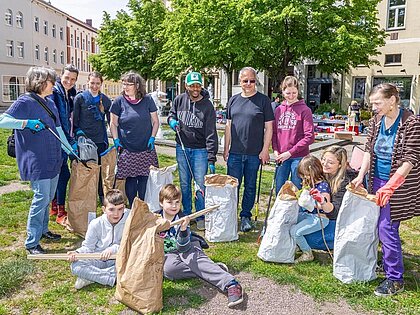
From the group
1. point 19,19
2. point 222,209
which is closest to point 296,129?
point 222,209

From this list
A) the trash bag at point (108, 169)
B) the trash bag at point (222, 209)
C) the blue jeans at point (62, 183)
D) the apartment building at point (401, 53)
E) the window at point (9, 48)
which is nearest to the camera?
the trash bag at point (222, 209)

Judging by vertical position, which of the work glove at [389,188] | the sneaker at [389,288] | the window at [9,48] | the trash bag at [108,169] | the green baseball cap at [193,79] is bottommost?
the sneaker at [389,288]

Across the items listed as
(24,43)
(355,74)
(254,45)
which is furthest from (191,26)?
(24,43)

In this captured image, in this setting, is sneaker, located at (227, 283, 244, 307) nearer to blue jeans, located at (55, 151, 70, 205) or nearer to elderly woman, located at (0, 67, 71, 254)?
elderly woman, located at (0, 67, 71, 254)

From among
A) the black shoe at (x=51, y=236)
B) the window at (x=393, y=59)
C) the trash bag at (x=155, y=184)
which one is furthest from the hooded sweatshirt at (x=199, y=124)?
the window at (x=393, y=59)

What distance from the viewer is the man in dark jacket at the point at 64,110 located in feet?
15.7

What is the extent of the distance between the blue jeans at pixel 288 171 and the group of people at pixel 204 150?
0.04ft

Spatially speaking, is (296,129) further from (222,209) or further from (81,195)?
(81,195)

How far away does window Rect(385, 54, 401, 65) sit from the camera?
23050mm

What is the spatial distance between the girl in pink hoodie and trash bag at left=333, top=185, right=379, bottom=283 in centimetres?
109

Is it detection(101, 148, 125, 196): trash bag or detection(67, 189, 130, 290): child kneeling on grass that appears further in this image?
detection(101, 148, 125, 196): trash bag

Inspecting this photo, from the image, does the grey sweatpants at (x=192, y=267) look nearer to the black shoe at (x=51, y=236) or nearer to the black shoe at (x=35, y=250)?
the black shoe at (x=35, y=250)

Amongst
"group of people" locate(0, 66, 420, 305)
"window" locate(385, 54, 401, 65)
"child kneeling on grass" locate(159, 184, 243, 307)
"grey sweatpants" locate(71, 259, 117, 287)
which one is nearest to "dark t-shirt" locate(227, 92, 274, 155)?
"group of people" locate(0, 66, 420, 305)

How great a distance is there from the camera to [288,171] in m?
4.78
